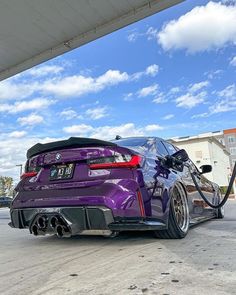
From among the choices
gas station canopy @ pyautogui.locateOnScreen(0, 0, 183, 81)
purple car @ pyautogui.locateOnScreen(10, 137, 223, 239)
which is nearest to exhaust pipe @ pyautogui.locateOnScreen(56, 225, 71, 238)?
purple car @ pyautogui.locateOnScreen(10, 137, 223, 239)

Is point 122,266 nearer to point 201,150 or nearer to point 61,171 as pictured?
point 61,171

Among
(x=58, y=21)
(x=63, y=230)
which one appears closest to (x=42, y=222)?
(x=63, y=230)

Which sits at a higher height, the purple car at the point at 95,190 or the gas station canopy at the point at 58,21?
the gas station canopy at the point at 58,21

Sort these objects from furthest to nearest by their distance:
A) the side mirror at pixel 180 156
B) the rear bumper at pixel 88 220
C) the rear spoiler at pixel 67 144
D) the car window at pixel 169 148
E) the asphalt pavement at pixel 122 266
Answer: the car window at pixel 169 148 < the side mirror at pixel 180 156 < the rear spoiler at pixel 67 144 < the rear bumper at pixel 88 220 < the asphalt pavement at pixel 122 266

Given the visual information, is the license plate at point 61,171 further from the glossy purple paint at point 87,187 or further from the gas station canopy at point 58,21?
the gas station canopy at point 58,21

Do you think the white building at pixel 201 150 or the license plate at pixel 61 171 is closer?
the license plate at pixel 61 171

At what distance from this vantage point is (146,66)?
12375mm

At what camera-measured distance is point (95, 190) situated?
3.37 metres

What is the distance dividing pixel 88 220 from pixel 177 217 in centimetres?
119

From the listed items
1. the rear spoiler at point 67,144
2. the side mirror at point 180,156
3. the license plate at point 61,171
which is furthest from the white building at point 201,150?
the license plate at point 61,171

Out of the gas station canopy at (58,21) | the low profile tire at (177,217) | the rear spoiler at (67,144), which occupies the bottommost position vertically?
the low profile tire at (177,217)

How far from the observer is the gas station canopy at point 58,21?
6.02 metres

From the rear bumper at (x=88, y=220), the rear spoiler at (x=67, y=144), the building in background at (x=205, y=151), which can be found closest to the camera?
the rear bumper at (x=88, y=220)

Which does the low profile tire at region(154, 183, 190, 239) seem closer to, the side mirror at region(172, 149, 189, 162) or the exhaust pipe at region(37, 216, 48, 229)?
the side mirror at region(172, 149, 189, 162)
